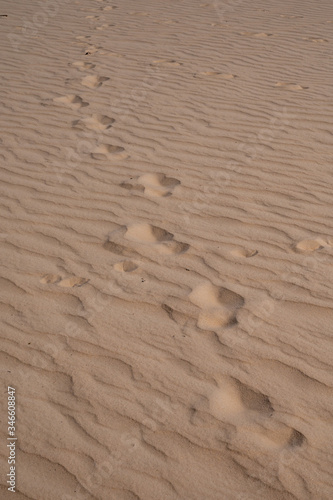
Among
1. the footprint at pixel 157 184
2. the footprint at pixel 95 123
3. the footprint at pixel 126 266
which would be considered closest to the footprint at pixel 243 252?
the footprint at pixel 126 266

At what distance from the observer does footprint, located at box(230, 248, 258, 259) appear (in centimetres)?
325

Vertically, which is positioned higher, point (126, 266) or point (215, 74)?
point (126, 266)

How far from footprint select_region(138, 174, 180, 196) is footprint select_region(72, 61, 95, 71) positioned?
129 inches

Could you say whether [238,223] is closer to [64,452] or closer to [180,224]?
[180,224]

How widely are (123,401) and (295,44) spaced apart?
694 centimetres

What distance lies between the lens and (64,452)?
2.13 metres

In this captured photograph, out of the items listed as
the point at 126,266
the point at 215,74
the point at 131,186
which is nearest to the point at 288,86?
the point at 215,74

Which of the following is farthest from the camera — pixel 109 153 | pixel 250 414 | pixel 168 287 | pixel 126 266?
pixel 109 153

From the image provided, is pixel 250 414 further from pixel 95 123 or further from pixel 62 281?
pixel 95 123

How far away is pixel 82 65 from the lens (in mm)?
6945

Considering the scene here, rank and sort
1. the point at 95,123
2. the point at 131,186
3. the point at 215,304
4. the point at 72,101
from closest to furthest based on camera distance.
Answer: the point at 215,304, the point at 131,186, the point at 95,123, the point at 72,101

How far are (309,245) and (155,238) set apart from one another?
0.99 m

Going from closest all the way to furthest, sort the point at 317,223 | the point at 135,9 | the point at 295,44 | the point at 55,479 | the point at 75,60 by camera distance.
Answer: the point at 55,479 < the point at 317,223 < the point at 75,60 < the point at 295,44 < the point at 135,9

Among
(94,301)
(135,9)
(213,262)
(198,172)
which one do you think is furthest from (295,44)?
(94,301)
